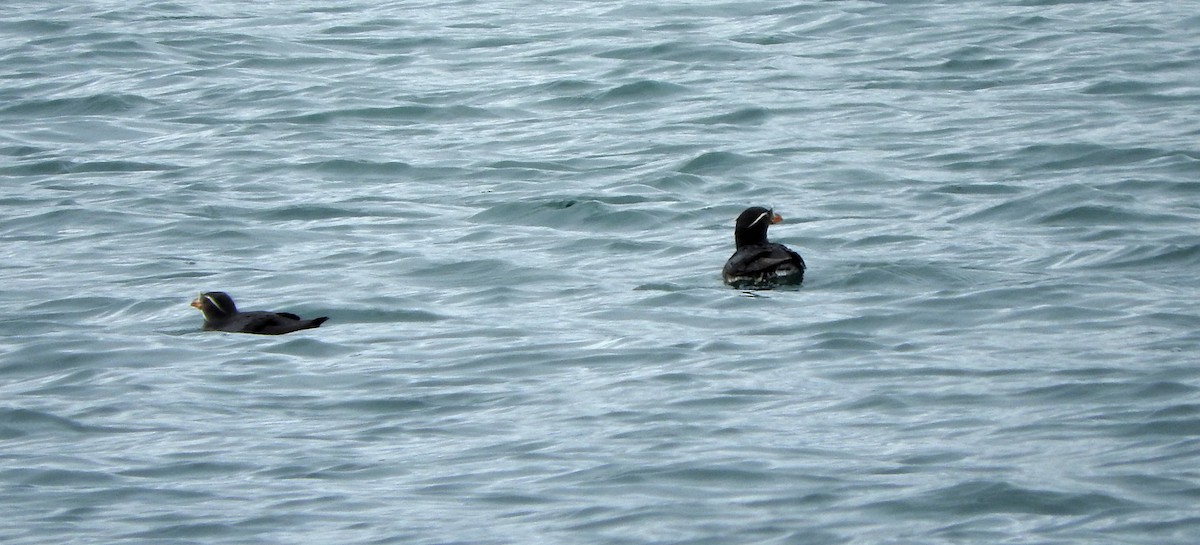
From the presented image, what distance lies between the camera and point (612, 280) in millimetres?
12602

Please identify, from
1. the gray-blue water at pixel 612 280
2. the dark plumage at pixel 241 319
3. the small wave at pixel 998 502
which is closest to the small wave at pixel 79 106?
the gray-blue water at pixel 612 280

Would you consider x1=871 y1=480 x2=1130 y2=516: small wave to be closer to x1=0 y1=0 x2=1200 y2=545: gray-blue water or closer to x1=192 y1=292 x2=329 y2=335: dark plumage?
x1=0 y1=0 x2=1200 y2=545: gray-blue water

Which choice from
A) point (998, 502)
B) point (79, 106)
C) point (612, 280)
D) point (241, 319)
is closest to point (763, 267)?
point (612, 280)

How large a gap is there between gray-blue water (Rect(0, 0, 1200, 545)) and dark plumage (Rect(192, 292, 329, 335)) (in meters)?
0.10

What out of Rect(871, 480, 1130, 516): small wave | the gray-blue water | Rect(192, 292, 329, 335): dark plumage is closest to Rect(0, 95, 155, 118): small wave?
the gray-blue water

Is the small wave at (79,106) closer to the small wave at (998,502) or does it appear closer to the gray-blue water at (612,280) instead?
the gray-blue water at (612,280)

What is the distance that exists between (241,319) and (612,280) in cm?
252

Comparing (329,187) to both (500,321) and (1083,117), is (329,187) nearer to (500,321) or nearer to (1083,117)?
(500,321)

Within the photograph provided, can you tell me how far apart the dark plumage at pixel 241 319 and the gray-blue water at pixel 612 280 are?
104 millimetres

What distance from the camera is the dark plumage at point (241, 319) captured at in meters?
11.2

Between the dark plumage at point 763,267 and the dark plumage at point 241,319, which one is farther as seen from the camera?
the dark plumage at point 763,267

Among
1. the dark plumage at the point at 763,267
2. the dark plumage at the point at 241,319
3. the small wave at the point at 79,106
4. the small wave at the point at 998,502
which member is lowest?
the small wave at the point at 79,106

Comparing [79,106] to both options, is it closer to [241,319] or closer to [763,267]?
[241,319]

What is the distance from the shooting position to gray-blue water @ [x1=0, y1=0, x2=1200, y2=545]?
26.7ft
